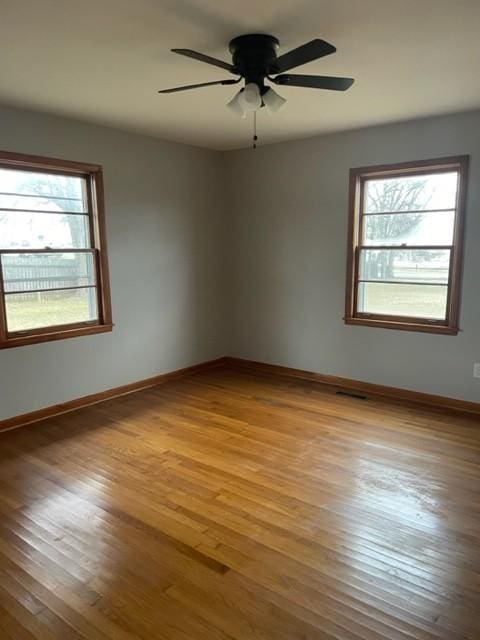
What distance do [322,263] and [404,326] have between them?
1053 millimetres

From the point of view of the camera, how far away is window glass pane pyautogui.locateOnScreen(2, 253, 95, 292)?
11.9 feet

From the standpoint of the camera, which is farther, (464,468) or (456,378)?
(456,378)

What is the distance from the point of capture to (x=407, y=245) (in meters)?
4.15

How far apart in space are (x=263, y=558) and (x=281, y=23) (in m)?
Result: 2.58

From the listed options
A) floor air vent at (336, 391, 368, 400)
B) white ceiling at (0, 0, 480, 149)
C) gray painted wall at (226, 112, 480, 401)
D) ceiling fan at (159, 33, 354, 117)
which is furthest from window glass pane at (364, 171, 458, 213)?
ceiling fan at (159, 33, 354, 117)

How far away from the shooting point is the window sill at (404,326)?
13.0 feet

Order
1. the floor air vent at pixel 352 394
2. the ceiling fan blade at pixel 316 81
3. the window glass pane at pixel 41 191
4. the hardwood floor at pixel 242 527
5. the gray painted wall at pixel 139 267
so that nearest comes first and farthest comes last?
the hardwood floor at pixel 242 527 < the ceiling fan blade at pixel 316 81 < the window glass pane at pixel 41 191 < the gray painted wall at pixel 139 267 < the floor air vent at pixel 352 394

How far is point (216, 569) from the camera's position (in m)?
2.03

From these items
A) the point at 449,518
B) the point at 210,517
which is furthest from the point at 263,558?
the point at 449,518

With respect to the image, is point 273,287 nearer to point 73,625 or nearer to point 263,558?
point 263,558

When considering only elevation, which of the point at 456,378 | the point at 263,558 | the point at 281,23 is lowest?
the point at 263,558

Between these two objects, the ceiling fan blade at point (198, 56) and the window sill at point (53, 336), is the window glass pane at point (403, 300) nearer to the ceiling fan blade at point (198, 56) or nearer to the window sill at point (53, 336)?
the window sill at point (53, 336)

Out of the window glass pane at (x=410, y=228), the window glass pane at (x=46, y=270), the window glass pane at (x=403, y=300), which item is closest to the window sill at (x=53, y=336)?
the window glass pane at (x=46, y=270)

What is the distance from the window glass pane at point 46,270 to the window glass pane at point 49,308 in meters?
0.07
